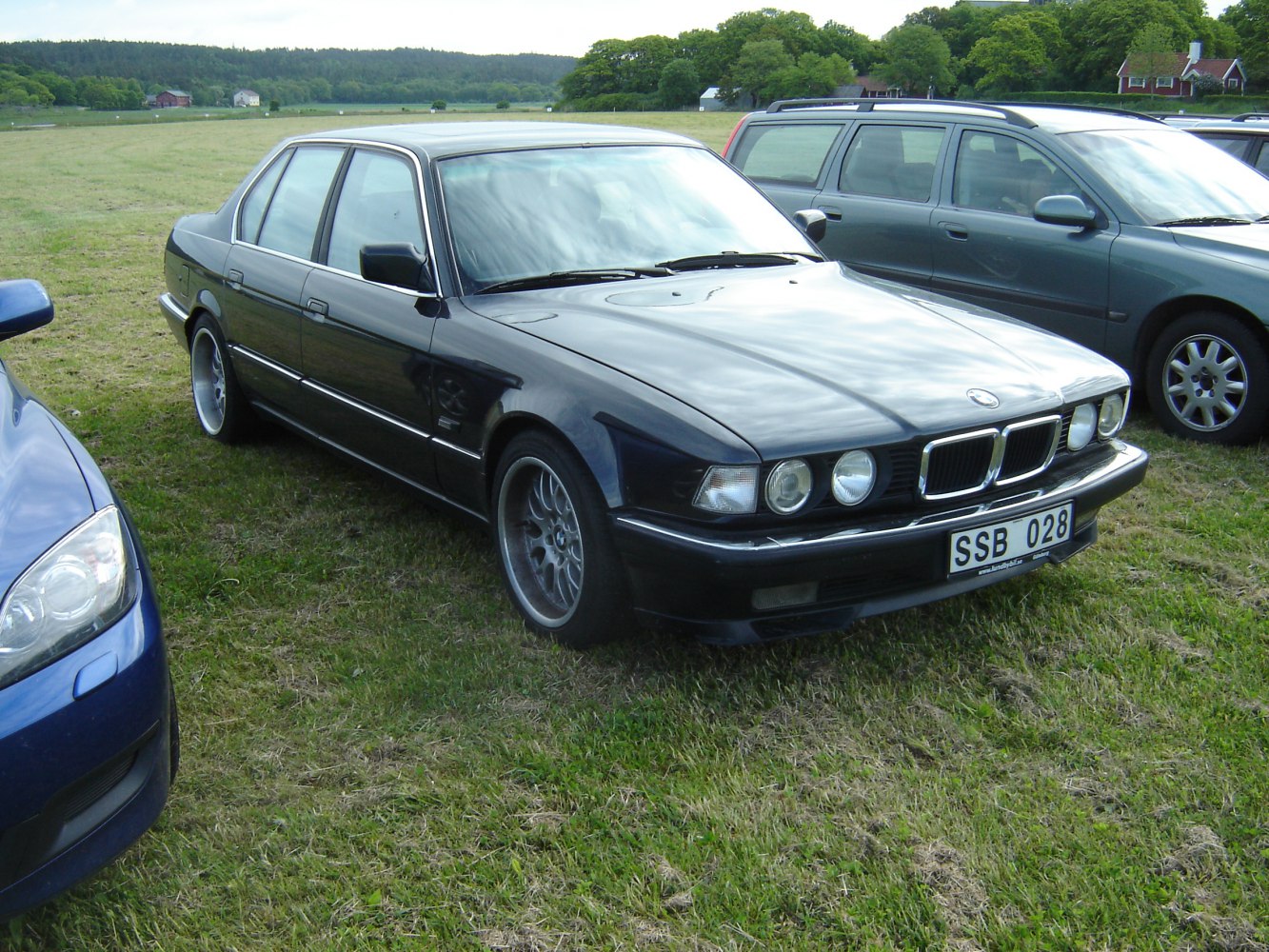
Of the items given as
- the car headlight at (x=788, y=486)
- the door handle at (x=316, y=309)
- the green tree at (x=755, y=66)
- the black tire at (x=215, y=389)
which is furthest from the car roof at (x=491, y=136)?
the green tree at (x=755, y=66)

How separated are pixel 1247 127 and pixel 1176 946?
7534 mm

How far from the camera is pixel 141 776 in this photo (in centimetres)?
226

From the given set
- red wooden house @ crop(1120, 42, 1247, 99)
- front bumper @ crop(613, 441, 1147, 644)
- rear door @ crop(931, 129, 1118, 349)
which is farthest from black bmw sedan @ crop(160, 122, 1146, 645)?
red wooden house @ crop(1120, 42, 1247, 99)

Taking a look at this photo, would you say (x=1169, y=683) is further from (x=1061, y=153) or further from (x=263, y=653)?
(x=1061, y=153)

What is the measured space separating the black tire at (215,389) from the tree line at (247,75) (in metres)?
61.1

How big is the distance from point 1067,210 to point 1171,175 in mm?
835

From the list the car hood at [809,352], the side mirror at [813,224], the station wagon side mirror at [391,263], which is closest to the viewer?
the car hood at [809,352]

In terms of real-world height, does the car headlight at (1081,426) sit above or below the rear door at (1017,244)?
below

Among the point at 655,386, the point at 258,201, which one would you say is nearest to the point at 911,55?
the point at 258,201

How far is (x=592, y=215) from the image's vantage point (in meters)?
4.07

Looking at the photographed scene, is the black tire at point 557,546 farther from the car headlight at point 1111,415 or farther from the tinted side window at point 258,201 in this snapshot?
the tinted side window at point 258,201

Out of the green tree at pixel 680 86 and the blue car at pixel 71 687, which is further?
the green tree at pixel 680 86

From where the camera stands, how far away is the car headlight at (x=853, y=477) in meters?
2.91

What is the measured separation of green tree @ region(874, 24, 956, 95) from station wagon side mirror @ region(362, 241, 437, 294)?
340 ft
